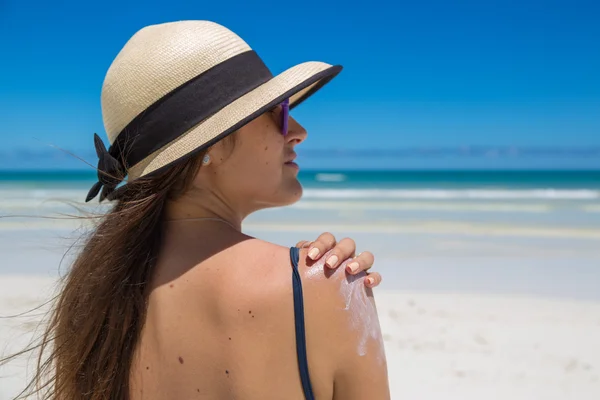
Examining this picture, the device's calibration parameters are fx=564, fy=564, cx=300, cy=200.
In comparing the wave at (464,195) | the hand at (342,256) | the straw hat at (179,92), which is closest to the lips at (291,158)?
the straw hat at (179,92)

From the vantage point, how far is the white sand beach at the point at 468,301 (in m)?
4.13

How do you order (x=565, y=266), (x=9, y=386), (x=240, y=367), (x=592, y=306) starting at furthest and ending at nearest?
(x=565, y=266), (x=592, y=306), (x=9, y=386), (x=240, y=367)

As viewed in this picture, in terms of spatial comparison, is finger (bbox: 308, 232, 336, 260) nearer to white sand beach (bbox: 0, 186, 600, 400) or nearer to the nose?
the nose

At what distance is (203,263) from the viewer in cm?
127

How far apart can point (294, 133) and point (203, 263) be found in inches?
18.2

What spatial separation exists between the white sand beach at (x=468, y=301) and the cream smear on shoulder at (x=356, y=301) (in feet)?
3.18

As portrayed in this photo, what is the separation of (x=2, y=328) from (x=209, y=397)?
15.0 feet

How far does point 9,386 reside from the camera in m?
3.98

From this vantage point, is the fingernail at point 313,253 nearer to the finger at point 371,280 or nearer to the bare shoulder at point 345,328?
the bare shoulder at point 345,328

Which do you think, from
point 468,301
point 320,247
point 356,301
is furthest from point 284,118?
point 468,301

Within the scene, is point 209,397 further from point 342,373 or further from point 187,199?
point 187,199

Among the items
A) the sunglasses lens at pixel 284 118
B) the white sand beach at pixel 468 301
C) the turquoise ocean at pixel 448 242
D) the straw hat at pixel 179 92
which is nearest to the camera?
the straw hat at pixel 179 92

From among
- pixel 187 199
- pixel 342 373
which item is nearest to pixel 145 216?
pixel 187 199

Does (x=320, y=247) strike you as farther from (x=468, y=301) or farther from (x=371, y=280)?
(x=468, y=301)
